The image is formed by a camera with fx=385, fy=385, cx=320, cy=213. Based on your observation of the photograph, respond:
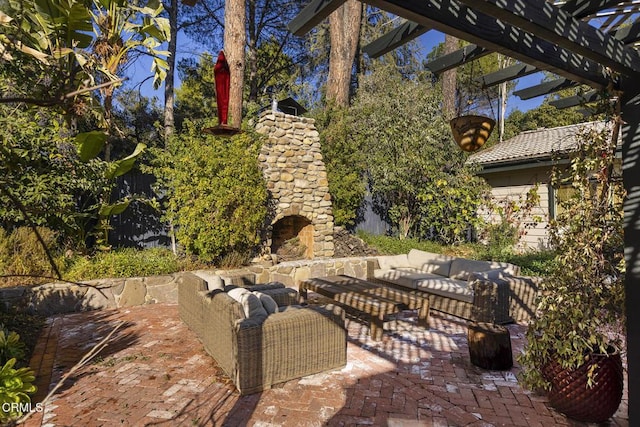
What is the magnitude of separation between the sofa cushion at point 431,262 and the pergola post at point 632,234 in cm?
423

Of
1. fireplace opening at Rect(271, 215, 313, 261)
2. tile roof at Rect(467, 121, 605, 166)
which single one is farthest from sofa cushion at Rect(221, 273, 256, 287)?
tile roof at Rect(467, 121, 605, 166)

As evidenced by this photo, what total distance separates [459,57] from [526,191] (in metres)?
8.38

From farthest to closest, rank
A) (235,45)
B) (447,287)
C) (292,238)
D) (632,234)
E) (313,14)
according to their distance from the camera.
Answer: (292,238)
(235,45)
(447,287)
(632,234)
(313,14)

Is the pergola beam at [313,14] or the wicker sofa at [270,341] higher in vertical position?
the pergola beam at [313,14]

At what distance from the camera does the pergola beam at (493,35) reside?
1.91 m

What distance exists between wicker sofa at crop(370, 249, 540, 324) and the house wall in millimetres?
3765

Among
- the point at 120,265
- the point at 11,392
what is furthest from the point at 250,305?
the point at 120,265

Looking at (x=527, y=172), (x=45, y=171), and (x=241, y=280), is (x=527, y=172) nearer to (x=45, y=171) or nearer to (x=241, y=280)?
(x=241, y=280)

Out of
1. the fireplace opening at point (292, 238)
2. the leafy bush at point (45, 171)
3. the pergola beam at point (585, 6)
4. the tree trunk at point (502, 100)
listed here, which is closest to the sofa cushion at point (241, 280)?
the leafy bush at point (45, 171)

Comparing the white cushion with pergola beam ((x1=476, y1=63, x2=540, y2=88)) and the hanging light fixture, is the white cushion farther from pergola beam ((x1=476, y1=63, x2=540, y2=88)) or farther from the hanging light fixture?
Result: pergola beam ((x1=476, y1=63, x2=540, y2=88))

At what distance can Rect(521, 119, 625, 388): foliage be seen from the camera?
2.91m

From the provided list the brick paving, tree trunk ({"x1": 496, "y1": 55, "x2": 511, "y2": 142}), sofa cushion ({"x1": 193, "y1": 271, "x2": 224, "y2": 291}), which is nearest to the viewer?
the brick paving

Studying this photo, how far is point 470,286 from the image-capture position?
567 cm

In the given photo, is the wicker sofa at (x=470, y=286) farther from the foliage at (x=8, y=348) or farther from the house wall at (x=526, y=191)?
the foliage at (x=8, y=348)
